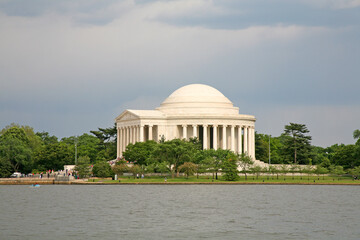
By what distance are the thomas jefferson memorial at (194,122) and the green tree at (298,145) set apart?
814cm

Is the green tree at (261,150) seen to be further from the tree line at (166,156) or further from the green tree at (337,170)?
the green tree at (337,170)

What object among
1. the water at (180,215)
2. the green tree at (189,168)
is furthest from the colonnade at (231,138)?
the water at (180,215)

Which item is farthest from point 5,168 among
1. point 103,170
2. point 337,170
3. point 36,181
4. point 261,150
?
point 261,150

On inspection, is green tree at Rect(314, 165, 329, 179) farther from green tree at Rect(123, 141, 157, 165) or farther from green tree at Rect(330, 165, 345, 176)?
green tree at Rect(123, 141, 157, 165)

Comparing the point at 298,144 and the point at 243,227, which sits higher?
the point at 298,144

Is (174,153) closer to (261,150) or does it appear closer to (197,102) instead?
(197,102)

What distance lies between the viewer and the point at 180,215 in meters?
72.2

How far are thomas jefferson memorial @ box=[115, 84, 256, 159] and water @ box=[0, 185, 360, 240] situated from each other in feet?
186

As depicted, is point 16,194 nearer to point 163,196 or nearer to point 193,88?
point 163,196

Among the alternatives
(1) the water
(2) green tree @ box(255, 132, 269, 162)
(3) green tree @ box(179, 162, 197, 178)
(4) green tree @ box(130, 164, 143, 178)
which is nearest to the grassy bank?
(4) green tree @ box(130, 164, 143, 178)

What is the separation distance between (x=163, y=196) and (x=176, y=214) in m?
24.1

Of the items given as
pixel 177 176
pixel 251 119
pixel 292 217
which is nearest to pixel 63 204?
pixel 292 217

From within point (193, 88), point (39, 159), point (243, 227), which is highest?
point (193, 88)

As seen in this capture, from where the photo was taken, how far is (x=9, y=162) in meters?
143
